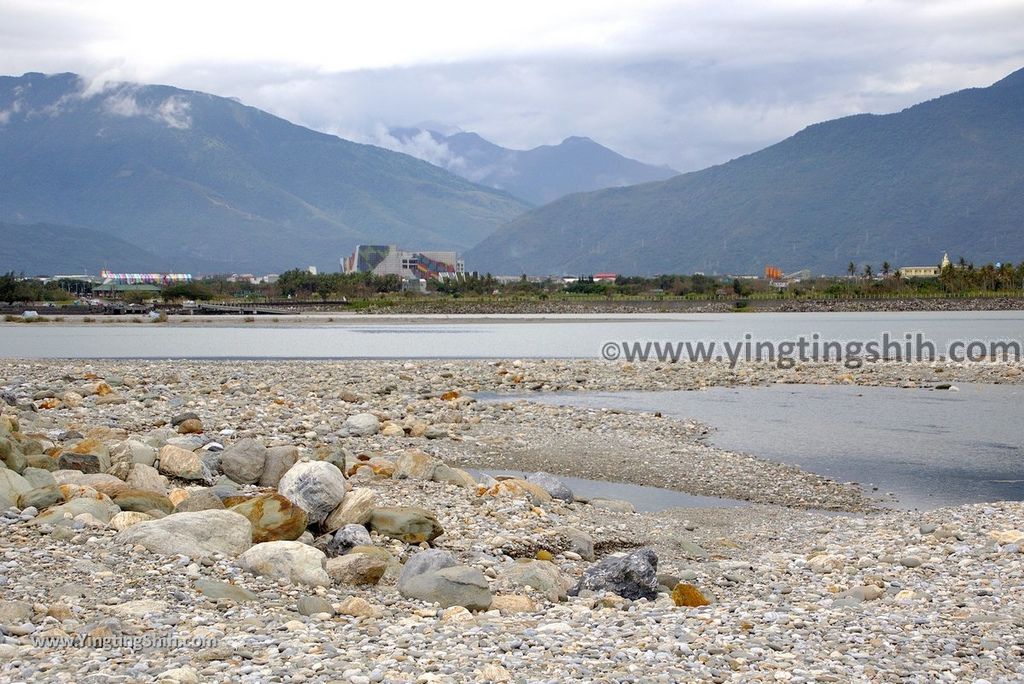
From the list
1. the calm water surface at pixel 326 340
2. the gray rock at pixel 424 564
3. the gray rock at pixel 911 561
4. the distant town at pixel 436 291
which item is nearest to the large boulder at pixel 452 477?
the gray rock at pixel 424 564

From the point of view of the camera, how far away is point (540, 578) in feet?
32.4

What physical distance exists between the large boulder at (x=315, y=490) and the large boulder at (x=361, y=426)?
28.3ft

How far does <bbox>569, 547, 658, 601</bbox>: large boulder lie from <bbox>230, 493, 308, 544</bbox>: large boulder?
3.01 meters

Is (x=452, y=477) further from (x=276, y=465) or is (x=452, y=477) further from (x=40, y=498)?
(x=40, y=498)

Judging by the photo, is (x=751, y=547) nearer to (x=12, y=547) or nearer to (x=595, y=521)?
(x=595, y=521)

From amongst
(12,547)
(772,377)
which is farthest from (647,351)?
(12,547)

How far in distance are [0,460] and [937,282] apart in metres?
156

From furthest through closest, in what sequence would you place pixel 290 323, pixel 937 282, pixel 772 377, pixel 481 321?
pixel 937 282 → pixel 481 321 → pixel 290 323 → pixel 772 377

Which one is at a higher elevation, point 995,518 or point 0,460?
point 0,460

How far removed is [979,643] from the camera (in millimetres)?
7605

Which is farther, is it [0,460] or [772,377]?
[772,377]

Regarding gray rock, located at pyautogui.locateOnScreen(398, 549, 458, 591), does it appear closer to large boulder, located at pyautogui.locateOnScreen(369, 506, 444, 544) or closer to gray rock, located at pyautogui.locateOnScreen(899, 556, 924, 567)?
large boulder, located at pyautogui.locateOnScreen(369, 506, 444, 544)

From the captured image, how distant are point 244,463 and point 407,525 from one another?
3.71 metres

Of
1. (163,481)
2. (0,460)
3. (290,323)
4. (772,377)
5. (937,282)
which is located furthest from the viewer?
(937,282)
